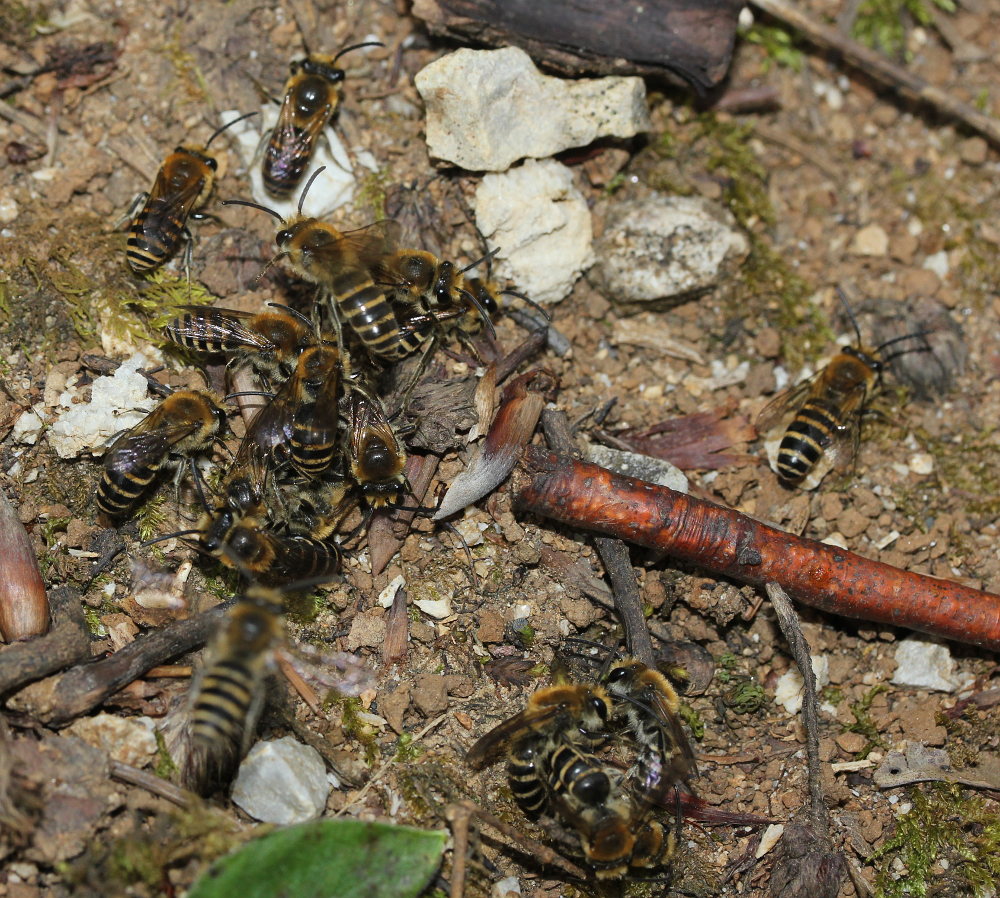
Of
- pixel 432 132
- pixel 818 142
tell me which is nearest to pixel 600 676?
pixel 432 132

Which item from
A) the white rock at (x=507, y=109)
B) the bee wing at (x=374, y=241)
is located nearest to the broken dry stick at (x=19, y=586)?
the bee wing at (x=374, y=241)

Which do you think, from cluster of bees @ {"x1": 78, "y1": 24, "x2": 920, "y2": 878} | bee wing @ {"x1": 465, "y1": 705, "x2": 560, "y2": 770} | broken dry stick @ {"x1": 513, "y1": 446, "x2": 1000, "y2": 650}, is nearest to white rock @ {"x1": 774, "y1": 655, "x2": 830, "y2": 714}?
broken dry stick @ {"x1": 513, "y1": 446, "x2": 1000, "y2": 650}

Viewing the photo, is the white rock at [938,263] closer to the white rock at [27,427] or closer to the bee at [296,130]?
the bee at [296,130]

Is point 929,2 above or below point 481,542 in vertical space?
above

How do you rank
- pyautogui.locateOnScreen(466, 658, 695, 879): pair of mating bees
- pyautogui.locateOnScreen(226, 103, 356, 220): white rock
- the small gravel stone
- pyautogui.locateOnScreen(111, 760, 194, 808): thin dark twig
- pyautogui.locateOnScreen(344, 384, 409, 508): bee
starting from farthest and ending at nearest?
the small gravel stone < pyautogui.locateOnScreen(226, 103, 356, 220): white rock < pyautogui.locateOnScreen(344, 384, 409, 508): bee < pyautogui.locateOnScreen(466, 658, 695, 879): pair of mating bees < pyautogui.locateOnScreen(111, 760, 194, 808): thin dark twig

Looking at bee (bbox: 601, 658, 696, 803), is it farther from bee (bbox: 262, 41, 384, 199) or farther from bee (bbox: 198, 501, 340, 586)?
bee (bbox: 262, 41, 384, 199)

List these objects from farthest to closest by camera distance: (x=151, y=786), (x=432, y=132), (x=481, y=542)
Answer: (x=432, y=132), (x=481, y=542), (x=151, y=786)

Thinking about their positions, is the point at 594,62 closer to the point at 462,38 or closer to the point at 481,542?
the point at 462,38
